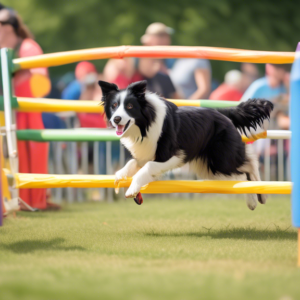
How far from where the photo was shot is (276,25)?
1156 centimetres

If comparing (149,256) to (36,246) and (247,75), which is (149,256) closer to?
(36,246)

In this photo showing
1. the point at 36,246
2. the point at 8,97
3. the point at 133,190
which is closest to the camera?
the point at 36,246

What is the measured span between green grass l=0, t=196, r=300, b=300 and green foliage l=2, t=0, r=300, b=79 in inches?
287

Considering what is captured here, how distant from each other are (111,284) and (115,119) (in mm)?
1276

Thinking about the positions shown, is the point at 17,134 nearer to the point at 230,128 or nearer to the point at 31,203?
the point at 31,203

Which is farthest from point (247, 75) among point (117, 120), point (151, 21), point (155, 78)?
point (117, 120)

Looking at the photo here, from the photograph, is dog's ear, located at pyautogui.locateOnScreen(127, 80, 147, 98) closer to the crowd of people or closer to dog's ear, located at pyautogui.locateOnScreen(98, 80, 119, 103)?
dog's ear, located at pyautogui.locateOnScreen(98, 80, 119, 103)

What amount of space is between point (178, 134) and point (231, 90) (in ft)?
13.4

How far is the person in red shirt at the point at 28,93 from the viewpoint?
4730 mm

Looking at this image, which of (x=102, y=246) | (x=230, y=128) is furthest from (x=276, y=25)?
(x=102, y=246)

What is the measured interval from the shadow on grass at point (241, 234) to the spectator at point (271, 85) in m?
3.13

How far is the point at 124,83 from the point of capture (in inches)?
250

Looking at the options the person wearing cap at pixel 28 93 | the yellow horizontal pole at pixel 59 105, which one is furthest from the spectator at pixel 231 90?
the yellow horizontal pole at pixel 59 105

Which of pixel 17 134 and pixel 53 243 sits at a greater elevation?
pixel 17 134
